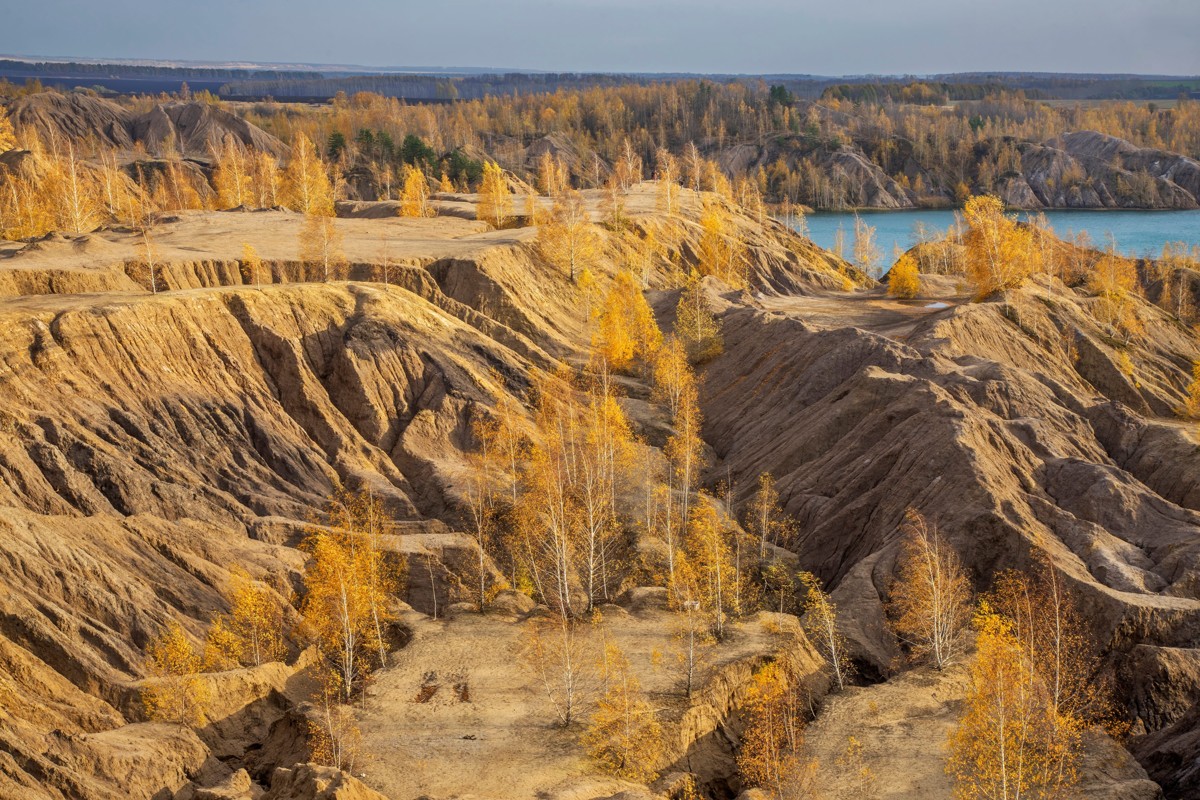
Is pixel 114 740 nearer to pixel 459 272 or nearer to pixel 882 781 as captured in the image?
pixel 882 781

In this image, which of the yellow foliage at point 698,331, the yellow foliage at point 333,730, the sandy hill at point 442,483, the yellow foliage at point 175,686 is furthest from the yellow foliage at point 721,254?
the yellow foliage at point 175,686

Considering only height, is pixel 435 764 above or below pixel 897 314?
below

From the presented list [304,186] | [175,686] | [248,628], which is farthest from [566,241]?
[175,686]

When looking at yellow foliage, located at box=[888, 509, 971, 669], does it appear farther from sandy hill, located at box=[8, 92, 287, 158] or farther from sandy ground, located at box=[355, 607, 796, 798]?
sandy hill, located at box=[8, 92, 287, 158]

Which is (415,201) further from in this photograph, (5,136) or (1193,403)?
(1193,403)

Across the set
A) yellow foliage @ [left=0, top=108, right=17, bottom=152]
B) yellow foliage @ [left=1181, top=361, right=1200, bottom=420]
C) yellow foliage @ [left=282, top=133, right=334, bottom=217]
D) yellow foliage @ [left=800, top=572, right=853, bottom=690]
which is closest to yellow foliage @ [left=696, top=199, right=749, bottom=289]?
yellow foliage @ [left=282, top=133, right=334, bottom=217]

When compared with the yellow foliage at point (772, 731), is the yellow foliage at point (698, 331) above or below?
above

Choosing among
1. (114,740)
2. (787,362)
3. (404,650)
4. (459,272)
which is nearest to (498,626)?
(404,650)

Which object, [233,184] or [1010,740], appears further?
[233,184]

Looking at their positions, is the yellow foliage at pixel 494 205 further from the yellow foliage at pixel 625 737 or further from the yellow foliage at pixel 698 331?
the yellow foliage at pixel 625 737

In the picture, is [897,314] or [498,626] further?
[897,314]

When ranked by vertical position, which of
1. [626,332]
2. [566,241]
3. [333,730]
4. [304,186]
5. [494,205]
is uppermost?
[304,186]
